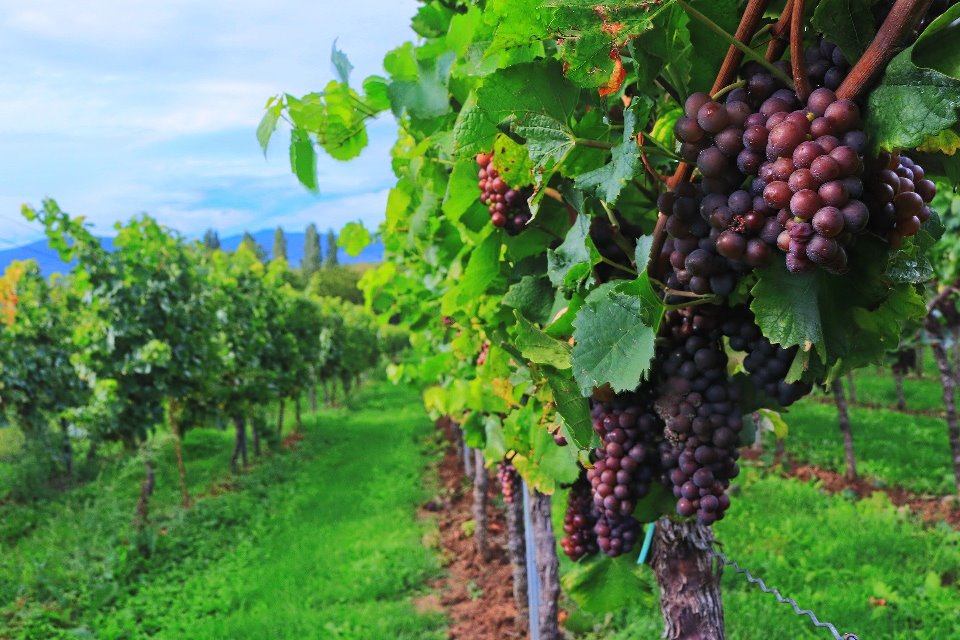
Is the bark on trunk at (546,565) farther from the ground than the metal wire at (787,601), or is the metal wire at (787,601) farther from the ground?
the metal wire at (787,601)

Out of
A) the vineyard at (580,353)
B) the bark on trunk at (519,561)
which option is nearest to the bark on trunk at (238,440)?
the vineyard at (580,353)

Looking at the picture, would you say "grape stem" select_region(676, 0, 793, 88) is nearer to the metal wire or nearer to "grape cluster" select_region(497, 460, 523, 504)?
the metal wire

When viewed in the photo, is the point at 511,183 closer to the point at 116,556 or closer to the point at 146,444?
the point at 116,556

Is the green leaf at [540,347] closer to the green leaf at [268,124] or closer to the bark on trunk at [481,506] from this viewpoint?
the green leaf at [268,124]

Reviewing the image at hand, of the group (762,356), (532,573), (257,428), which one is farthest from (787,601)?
(257,428)

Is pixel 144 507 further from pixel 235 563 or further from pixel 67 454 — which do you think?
pixel 67 454

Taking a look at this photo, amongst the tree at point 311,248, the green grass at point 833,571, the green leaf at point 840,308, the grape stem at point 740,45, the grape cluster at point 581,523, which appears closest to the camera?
the grape stem at point 740,45

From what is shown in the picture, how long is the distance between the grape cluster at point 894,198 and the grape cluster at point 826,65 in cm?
14

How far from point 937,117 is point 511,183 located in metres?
0.89

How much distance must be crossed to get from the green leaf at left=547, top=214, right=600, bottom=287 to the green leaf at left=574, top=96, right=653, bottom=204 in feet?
0.74

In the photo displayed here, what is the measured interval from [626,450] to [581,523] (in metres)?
0.77

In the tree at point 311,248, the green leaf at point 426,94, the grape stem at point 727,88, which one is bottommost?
the grape stem at point 727,88

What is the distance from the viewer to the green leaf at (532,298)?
1.87m

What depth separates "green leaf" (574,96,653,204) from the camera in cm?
109
